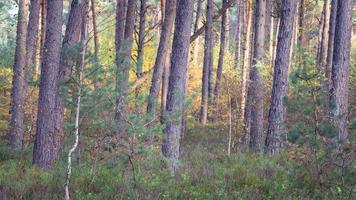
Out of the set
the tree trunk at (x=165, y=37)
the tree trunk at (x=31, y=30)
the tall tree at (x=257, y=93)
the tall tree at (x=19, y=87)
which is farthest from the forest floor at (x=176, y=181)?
the tree trunk at (x=31, y=30)

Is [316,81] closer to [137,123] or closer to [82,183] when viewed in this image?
[137,123]

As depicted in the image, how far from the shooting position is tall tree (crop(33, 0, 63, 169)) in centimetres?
996

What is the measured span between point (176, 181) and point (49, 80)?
3473 millimetres

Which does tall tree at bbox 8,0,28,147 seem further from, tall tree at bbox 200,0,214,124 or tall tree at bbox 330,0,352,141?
tall tree at bbox 330,0,352,141

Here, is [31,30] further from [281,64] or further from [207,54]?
[207,54]

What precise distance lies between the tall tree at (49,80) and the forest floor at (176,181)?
0.51 m

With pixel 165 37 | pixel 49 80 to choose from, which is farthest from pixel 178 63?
pixel 165 37

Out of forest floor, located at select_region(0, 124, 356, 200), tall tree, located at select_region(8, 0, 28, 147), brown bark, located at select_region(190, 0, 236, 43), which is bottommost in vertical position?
forest floor, located at select_region(0, 124, 356, 200)

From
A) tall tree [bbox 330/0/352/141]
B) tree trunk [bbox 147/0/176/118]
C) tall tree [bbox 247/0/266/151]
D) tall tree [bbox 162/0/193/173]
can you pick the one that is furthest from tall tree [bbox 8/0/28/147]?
tall tree [bbox 330/0/352/141]

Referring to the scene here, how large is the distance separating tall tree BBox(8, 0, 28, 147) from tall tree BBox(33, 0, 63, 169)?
5304 mm

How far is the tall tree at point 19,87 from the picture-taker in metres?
15.6

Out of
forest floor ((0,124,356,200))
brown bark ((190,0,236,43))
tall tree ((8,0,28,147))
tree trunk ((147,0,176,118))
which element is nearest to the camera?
forest floor ((0,124,356,200))

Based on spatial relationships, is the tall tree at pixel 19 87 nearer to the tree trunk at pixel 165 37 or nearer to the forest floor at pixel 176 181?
the tree trunk at pixel 165 37

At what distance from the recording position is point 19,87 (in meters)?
16.0
